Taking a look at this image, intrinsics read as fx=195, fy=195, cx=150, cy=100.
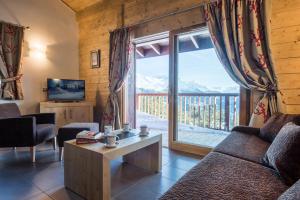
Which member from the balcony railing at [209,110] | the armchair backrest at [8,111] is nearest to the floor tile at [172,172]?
the balcony railing at [209,110]

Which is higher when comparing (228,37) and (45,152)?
(228,37)

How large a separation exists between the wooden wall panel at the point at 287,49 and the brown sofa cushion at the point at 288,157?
3.69 feet

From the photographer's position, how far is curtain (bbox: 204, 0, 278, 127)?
2203 mm

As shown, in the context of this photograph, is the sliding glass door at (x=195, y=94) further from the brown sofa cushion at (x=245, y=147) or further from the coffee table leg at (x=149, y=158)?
the coffee table leg at (x=149, y=158)

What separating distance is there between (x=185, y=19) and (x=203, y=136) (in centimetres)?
199

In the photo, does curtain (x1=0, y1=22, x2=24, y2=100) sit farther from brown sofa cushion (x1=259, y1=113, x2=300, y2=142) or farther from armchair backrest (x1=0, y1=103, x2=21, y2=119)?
brown sofa cushion (x1=259, y1=113, x2=300, y2=142)

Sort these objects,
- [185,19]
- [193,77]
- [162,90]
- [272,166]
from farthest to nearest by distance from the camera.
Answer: [162,90]
[193,77]
[185,19]
[272,166]

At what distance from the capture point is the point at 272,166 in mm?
1235

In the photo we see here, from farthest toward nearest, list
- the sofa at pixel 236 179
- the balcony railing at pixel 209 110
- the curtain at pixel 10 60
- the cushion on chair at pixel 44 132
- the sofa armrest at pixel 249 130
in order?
the balcony railing at pixel 209 110
the curtain at pixel 10 60
the cushion on chair at pixel 44 132
the sofa armrest at pixel 249 130
the sofa at pixel 236 179

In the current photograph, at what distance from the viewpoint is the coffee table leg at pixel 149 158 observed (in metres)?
2.24

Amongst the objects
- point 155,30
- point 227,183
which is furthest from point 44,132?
point 227,183

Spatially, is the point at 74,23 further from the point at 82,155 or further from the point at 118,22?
the point at 82,155

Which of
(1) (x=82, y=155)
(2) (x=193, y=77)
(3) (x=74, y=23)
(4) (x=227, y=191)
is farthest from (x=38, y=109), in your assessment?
(4) (x=227, y=191)

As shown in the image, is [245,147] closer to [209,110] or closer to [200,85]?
[200,85]
